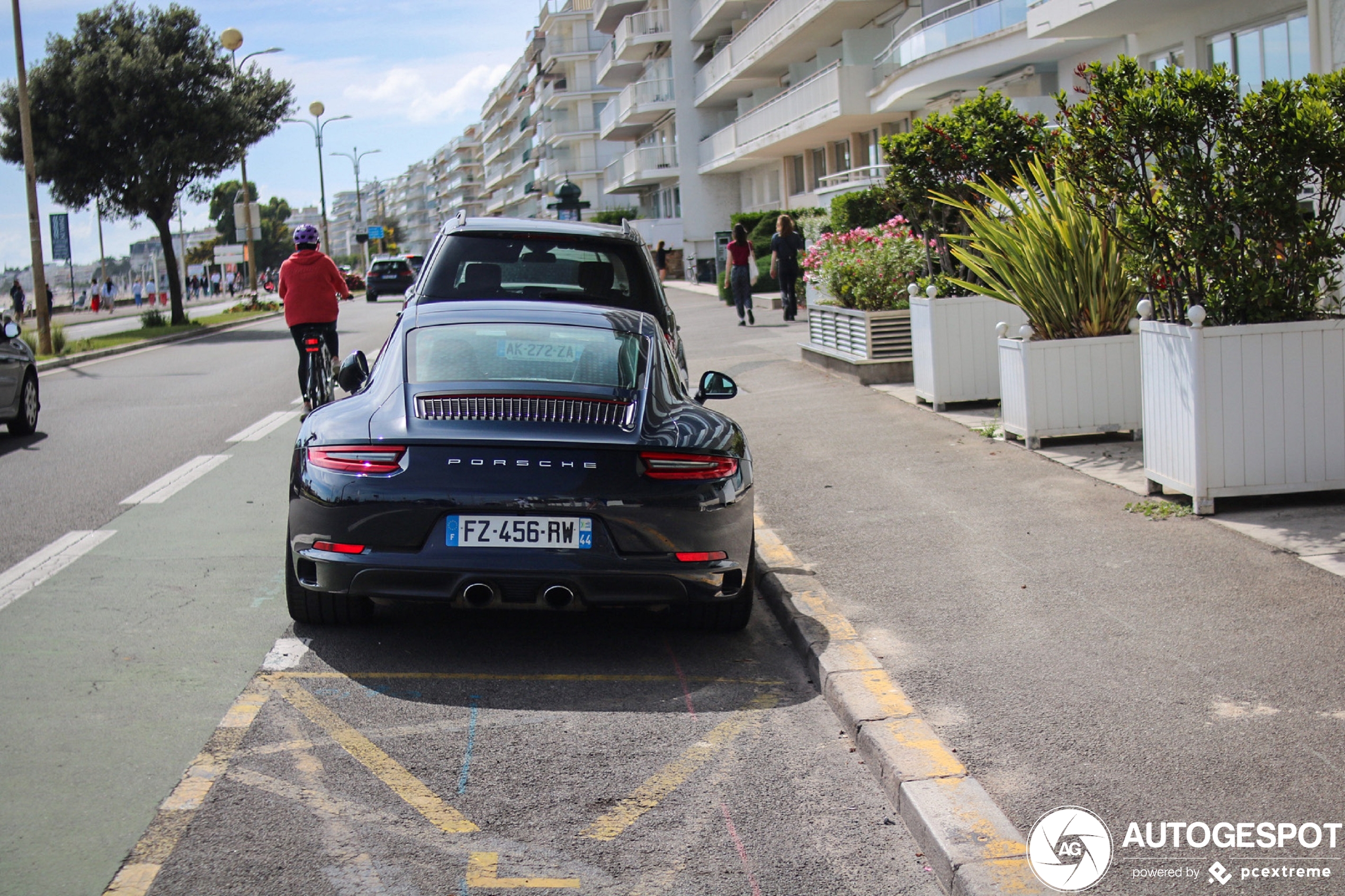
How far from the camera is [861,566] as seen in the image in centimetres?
669

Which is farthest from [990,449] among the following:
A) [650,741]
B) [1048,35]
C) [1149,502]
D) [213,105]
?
[213,105]

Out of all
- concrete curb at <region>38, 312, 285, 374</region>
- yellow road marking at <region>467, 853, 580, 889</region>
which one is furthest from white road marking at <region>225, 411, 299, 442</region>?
concrete curb at <region>38, 312, 285, 374</region>

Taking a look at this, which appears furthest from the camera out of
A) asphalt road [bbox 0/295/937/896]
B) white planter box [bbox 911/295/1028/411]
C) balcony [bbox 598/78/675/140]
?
balcony [bbox 598/78/675/140]

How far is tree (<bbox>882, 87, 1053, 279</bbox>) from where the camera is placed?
A: 1253 centimetres

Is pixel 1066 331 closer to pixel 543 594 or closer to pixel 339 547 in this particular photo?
pixel 543 594

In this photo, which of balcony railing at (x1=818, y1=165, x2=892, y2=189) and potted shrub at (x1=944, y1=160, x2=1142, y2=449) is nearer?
potted shrub at (x1=944, y1=160, x2=1142, y2=449)

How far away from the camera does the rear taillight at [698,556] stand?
5203 millimetres

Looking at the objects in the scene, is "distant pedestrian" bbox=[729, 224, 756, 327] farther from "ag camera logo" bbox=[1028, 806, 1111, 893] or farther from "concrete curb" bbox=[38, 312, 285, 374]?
"ag camera logo" bbox=[1028, 806, 1111, 893]

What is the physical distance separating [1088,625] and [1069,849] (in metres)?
2.14

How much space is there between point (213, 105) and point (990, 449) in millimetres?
31583

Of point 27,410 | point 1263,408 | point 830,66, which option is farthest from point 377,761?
point 830,66

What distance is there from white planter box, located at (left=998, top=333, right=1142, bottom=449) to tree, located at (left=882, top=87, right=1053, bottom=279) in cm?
300

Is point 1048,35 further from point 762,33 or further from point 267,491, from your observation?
point 762,33

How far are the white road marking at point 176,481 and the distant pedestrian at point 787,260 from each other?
14.1 m
